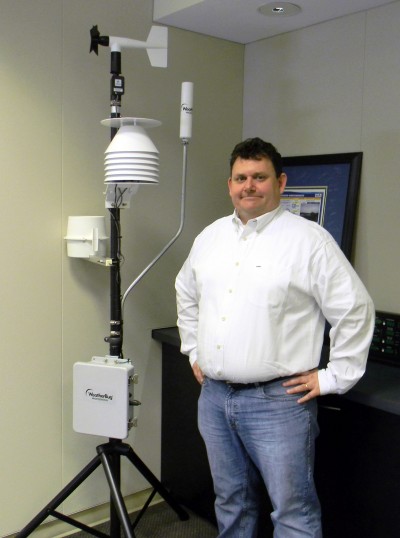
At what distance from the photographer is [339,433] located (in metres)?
1.98

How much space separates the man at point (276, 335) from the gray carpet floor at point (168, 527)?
0.74 m

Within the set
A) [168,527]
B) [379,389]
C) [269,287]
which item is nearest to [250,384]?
[269,287]

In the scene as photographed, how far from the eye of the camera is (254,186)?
1.90 meters

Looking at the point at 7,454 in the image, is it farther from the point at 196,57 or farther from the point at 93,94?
the point at 196,57

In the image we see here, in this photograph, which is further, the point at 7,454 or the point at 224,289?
the point at 7,454

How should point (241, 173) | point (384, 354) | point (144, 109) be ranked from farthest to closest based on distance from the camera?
1. point (144, 109)
2. point (384, 354)
3. point (241, 173)

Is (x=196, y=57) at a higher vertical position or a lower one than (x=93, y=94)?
higher

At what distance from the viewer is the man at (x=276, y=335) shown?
1.78 m

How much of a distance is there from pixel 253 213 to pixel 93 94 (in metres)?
0.95

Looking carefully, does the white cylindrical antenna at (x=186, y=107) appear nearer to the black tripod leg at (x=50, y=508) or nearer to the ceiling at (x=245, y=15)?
the ceiling at (x=245, y=15)

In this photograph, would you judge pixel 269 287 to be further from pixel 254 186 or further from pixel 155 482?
pixel 155 482

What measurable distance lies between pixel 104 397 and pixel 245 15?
167 cm

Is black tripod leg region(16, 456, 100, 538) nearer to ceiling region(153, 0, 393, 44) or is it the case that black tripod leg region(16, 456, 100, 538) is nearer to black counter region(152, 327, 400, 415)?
black counter region(152, 327, 400, 415)

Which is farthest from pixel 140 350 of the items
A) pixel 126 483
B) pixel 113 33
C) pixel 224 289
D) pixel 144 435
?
pixel 113 33
